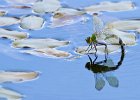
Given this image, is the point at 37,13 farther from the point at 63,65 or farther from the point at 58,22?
the point at 63,65

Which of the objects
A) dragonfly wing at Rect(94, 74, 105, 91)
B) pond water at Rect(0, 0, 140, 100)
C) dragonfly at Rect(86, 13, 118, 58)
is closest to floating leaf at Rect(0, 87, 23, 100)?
pond water at Rect(0, 0, 140, 100)

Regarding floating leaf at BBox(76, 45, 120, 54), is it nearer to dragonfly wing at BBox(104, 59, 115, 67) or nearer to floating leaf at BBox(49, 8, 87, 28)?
dragonfly wing at BBox(104, 59, 115, 67)

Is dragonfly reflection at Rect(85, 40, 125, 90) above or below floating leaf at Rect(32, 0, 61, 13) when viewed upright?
below

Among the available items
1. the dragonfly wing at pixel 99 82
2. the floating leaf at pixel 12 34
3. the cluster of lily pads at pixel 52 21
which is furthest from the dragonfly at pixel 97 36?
the floating leaf at pixel 12 34

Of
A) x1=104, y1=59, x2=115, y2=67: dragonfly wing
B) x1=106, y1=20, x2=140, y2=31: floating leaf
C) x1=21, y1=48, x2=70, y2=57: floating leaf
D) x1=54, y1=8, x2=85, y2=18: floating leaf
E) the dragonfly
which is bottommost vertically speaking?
x1=104, y1=59, x2=115, y2=67: dragonfly wing

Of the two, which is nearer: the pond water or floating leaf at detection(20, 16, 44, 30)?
the pond water

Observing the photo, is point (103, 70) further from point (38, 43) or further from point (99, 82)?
point (38, 43)
